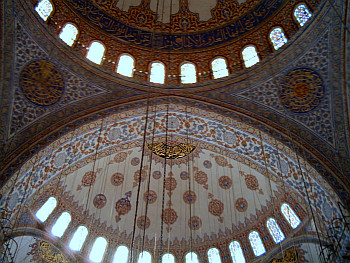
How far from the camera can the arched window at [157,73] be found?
27.6 ft

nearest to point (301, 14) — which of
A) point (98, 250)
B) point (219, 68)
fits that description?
point (219, 68)

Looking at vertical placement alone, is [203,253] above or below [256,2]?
below

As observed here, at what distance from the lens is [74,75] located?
7.60m

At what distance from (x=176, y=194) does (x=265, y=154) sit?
11.5 ft

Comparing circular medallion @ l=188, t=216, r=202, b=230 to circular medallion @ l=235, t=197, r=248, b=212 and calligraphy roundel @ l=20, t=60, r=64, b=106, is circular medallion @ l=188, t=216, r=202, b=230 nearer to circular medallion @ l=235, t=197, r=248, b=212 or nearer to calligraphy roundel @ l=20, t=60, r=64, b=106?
circular medallion @ l=235, t=197, r=248, b=212

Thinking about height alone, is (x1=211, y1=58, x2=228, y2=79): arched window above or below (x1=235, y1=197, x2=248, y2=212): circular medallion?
above

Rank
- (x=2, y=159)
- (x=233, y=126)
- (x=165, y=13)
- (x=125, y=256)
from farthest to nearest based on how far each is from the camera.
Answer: (x=125, y=256), (x=165, y=13), (x=233, y=126), (x=2, y=159)

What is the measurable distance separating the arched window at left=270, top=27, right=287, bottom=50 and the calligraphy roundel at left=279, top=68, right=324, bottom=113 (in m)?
0.84

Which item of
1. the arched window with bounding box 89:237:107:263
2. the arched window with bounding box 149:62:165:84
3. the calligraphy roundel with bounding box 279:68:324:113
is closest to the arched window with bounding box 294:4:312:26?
the calligraphy roundel with bounding box 279:68:324:113

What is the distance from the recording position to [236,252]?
9.55 m

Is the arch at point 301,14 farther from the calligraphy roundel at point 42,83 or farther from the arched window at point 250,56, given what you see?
the calligraphy roundel at point 42,83

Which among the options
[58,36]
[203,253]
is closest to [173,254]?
[203,253]

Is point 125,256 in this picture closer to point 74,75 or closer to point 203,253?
point 203,253

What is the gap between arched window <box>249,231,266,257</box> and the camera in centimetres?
912
